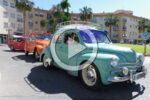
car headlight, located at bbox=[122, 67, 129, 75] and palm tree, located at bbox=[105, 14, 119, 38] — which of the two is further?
palm tree, located at bbox=[105, 14, 119, 38]

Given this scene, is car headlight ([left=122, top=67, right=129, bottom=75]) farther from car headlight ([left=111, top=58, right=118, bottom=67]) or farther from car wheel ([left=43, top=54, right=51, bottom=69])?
car wheel ([left=43, top=54, right=51, bottom=69])

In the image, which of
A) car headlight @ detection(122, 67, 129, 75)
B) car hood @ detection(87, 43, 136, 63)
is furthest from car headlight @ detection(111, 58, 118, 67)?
car hood @ detection(87, 43, 136, 63)

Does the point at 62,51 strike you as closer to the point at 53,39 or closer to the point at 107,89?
the point at 53,39

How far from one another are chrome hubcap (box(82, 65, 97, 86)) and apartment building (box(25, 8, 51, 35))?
44.0 m

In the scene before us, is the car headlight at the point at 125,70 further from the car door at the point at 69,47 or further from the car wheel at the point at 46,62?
the car wheel at the point at 46,62

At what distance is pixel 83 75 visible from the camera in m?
4.59

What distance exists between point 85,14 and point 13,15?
23.9 meters

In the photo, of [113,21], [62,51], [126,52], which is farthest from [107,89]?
[113,21]

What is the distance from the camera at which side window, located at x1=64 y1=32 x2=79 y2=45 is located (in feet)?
16.7

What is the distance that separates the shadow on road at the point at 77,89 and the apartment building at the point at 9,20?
125 feet

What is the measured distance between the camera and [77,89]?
4336 mm

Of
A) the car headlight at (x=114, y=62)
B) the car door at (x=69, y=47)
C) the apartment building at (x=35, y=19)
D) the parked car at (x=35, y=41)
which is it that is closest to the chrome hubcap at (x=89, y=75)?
the car door at (x=69, y=47)

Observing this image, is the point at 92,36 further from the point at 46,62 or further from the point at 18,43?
the point at 18,43

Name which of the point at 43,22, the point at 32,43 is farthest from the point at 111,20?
the point at 32,43
